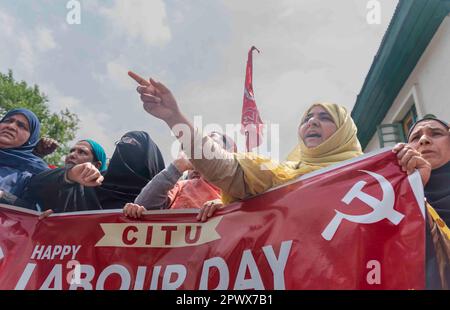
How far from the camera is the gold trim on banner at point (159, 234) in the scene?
6.05 ft

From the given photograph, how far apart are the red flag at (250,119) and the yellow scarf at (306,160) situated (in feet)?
10.4

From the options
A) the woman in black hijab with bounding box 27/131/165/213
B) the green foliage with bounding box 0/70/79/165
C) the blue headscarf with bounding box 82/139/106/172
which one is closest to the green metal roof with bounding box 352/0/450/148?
the woman in black hijab with bounding box 27/131/165/213

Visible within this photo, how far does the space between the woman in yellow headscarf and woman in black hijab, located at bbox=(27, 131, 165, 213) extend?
73 centimetres

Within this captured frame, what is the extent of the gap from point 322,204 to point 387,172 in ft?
1.00

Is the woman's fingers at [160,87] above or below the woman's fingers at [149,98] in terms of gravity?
above

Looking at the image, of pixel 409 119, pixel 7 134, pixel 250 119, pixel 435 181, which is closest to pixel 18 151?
pixel 7 134

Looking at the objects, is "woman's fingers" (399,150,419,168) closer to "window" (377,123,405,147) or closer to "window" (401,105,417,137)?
"window" (401,105,417,137)

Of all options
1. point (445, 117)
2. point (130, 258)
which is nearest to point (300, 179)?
point (130, 258)

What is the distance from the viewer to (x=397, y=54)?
19.2 feet

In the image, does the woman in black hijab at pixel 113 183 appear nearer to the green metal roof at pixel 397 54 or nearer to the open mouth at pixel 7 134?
the open mouth at pixel 7 134

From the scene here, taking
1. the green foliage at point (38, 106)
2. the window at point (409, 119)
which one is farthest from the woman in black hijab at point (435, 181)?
the green foliage at point (38, 106)

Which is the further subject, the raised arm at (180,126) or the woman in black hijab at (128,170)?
the woman in black hijab at (128,170)

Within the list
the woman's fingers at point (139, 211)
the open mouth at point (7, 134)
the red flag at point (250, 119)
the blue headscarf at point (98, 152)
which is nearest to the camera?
the woman's fingers at point (139, 211)

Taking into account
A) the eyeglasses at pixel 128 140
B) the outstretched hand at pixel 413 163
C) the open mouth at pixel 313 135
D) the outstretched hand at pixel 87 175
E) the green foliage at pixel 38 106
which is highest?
the green foliage at pixel 38 106
